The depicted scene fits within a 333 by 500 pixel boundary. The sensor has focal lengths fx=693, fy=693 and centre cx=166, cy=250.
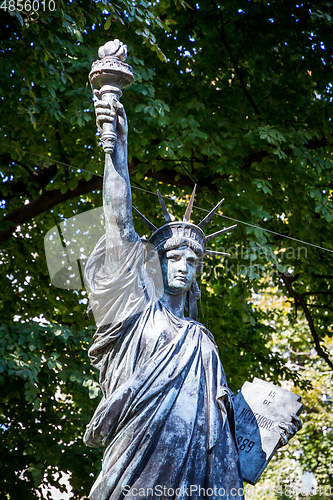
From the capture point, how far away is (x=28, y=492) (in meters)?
7.44

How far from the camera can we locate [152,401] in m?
3.12

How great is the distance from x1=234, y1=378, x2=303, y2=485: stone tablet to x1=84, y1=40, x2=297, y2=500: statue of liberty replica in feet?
0.31

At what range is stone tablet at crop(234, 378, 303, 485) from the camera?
3.47 metres

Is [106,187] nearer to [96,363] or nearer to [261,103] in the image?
[96,363]

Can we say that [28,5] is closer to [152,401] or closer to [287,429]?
[152,401]

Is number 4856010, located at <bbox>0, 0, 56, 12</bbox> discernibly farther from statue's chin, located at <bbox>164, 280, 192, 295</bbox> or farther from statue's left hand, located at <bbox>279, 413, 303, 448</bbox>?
statue's left hand, located at <bbox>279, 413, 303, 448</bbox>

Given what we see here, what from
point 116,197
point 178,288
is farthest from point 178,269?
point 116,197

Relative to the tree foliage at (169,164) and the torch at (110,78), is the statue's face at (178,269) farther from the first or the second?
the tree foliage at (169,164)

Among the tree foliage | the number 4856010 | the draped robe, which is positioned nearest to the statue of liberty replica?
the draped robe

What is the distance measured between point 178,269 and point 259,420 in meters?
0.89

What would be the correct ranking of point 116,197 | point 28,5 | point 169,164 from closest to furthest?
1. point 116,197
2. point 28,5
3. point 169,164

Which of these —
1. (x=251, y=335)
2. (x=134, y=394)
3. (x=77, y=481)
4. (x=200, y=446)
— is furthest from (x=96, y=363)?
(x=251, y=335)

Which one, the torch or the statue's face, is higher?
the torch

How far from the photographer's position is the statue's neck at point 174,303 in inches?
143
